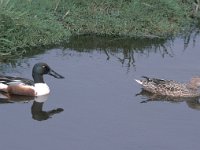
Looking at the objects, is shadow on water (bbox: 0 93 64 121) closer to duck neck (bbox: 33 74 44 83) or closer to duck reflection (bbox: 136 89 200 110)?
duck neck (bbox: 33 74 44 83)

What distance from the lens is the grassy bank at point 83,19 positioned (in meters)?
11.7

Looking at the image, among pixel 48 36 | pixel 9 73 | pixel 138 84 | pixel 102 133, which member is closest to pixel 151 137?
pixel 102 133

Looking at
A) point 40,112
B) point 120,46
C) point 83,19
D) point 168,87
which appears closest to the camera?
point 40,112

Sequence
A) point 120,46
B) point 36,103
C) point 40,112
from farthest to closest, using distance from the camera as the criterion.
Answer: point 120,46 < point 36,103 < point 40,112

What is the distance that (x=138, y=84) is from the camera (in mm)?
10633

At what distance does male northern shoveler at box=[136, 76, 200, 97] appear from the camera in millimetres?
10391

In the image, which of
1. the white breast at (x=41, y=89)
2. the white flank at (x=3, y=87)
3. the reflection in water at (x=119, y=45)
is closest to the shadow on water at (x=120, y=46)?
the reflection in water at (x=119, y=45)

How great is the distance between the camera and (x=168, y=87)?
10.4 meters

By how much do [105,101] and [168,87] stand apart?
1.13 metres

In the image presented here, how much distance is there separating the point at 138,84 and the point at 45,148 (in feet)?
9.17

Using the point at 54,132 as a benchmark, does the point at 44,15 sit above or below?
above

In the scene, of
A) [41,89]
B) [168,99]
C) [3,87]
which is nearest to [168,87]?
[168,99]

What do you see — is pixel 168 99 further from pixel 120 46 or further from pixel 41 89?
pixel 120 46

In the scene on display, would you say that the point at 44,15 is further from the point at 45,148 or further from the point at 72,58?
the point at 45,148
